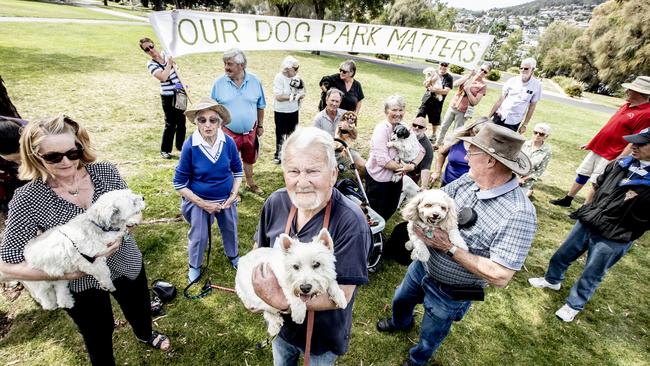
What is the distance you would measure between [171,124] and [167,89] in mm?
927

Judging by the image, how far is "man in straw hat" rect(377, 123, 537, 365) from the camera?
247cm

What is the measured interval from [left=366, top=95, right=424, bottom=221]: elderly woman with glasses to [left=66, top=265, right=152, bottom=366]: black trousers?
3.56 meters

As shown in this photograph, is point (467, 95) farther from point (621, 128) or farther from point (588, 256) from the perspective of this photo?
point (588, 256)

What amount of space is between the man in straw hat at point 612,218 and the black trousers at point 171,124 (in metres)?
8.49

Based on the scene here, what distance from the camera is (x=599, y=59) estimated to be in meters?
35.5

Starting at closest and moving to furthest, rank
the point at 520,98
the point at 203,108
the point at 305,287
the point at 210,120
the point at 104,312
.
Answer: the point at 305,287
the point at 104,312
the point at 203,108
the point at 210,120
the point at 520,98

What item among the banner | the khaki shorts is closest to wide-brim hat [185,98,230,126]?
the banner

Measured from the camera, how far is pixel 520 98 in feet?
26.1

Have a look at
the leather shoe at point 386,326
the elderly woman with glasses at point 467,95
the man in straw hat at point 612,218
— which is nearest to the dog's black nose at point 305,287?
the leather shoe at point 386,326

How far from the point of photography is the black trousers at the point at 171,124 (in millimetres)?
7164

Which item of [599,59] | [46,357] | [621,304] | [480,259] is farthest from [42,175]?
[599,59]

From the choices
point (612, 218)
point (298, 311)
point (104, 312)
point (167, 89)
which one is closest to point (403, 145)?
point (612, 218)

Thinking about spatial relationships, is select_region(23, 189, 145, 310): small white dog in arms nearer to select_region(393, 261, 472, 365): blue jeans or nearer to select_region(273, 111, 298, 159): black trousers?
select_region(393, 261, 472, 365): blue jeans

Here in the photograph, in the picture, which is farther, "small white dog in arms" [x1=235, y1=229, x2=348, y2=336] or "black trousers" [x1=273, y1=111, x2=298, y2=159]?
"black trousers" [x1=273, y1=111, x2=298, y2=159]
